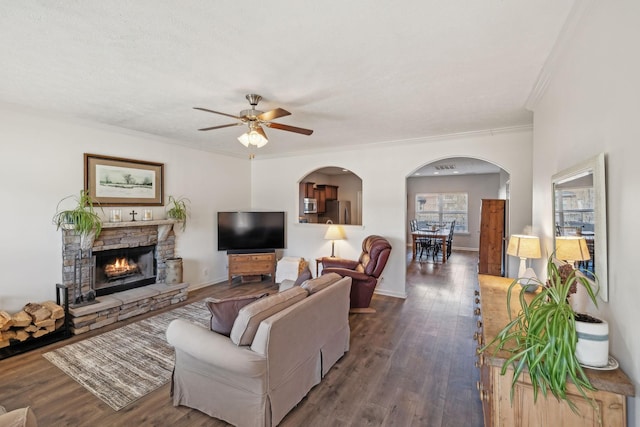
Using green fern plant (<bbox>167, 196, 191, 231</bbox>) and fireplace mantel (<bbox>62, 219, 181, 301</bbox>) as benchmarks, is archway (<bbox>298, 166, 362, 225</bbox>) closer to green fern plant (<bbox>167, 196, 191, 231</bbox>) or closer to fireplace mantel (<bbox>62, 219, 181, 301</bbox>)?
green fern plant (<bbox>167, 196, 191, 231</bbox>)

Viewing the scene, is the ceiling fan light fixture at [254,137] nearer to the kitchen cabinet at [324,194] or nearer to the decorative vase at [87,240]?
the decorative vase at [87,240]

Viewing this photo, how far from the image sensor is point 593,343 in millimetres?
1223

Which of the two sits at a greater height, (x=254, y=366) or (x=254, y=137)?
(x=254, y=137)

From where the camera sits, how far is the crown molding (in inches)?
63.4

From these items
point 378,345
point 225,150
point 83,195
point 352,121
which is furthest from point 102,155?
point 378,345

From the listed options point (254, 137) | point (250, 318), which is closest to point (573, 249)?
point (250, 318)

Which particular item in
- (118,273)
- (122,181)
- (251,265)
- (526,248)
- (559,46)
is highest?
(559,46)

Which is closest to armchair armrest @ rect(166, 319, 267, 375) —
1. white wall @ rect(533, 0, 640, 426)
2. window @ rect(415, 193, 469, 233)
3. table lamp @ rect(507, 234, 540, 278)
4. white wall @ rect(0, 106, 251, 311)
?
white wall @ rect(533, 0, 640, 426)

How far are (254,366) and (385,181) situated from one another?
3.98m

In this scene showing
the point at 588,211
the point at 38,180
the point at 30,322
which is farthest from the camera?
the point at 38,180

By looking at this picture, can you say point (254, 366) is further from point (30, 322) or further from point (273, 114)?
point (30, 322)

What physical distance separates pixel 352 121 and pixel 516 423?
3.38 meters

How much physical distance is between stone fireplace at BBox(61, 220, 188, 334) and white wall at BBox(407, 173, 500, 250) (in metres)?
8.59

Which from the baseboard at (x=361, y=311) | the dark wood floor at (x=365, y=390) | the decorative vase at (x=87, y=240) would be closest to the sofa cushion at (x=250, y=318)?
the dark wood floor at (x=365, y=390)
